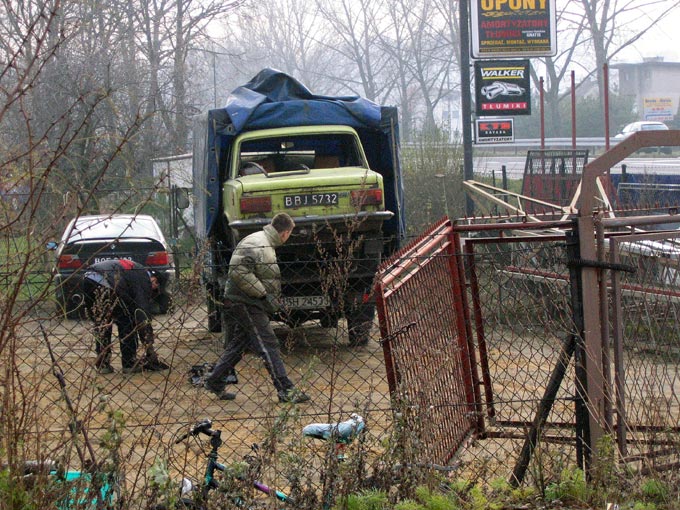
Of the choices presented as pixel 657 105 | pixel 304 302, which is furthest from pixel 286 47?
pixel 304 302

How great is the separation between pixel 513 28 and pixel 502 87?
1117 millimetres

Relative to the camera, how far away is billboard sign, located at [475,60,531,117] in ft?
55.7

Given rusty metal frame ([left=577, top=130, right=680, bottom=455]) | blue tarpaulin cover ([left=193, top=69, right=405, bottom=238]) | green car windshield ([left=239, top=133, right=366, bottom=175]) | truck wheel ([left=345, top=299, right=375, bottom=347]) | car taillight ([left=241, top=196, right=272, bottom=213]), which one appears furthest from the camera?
green car windshield ([left=239, top=133, right=366, bottom=175])

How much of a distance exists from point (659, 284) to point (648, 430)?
785 millimetres

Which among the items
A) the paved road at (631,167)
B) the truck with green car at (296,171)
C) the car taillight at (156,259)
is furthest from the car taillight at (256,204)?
the paved road at (631,167)

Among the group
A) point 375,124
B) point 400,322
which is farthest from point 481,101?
point 400,322

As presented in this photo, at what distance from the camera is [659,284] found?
4.69m

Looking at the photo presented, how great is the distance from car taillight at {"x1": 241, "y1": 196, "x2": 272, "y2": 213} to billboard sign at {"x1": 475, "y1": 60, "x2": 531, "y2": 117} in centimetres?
787

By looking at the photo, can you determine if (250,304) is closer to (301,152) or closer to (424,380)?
(424,380)

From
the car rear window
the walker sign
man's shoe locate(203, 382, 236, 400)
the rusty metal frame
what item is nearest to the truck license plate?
man's shoe locate(203, 382, 236, 400)

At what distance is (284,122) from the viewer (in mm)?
11219

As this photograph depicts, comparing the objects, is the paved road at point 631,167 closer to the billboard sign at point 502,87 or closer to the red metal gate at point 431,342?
A: the billboard sign at point 502,87

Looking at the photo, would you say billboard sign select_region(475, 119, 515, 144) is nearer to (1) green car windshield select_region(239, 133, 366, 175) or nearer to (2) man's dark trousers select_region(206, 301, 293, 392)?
(1) green car windshield select_region(239, 133, 366, 175)

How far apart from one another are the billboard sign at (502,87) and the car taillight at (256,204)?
7.87 m
